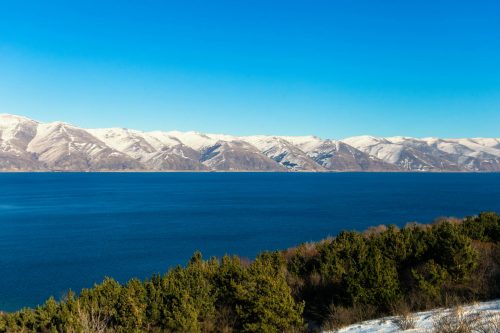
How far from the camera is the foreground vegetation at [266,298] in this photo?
16000 millimetres

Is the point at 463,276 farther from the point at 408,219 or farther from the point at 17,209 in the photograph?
the point at 17,209

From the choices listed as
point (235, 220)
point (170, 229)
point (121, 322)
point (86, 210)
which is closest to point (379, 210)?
point (235, 220)

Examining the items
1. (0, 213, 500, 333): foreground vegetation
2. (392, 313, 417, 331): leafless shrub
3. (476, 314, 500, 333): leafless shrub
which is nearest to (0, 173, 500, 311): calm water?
(0, 213, 500, 333): foreground vegetation

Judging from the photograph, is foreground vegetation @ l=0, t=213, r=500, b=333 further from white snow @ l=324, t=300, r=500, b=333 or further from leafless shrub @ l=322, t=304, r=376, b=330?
white snow @ l=324, t=300, r=500, b=333

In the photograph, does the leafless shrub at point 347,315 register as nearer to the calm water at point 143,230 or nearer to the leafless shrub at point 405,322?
the leafless shrub at point 405,322

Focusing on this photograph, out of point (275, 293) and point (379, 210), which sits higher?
point (275, 293)

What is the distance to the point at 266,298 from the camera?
52.6 ft

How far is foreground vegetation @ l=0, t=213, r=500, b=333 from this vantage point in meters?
16.0

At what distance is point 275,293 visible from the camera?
644 inches

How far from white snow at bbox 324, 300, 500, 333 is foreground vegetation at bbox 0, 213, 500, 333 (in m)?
0.96

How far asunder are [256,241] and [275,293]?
180 feet

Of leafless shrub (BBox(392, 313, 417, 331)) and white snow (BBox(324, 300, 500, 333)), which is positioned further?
leafless shrub (BBox(392, 313, 417, 331))

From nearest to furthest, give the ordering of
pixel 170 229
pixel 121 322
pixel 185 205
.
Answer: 1. pixel 121 322
2. pixel 170 229
3. pixel 185 205

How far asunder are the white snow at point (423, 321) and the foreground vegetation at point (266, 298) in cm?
96
